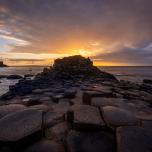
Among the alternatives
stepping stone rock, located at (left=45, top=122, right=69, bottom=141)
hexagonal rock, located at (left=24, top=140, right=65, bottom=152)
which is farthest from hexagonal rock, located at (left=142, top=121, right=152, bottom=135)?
hexagonal rock, located at (left=24, top=140, right=65, bottom=152)

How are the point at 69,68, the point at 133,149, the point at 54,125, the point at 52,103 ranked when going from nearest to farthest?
the point at 133,149 < the point at 54,125 < the point at 52,103 < the point at 69,68

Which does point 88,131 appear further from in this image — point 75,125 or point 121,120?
point 121,120

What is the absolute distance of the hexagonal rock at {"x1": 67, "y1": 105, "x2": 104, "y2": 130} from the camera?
239 centimetres

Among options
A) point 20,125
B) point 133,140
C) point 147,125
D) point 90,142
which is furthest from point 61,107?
point 133,140

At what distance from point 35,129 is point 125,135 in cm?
119

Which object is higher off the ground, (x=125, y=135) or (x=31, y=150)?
(x=125, y=135)

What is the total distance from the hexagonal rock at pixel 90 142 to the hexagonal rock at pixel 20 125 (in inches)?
20.5

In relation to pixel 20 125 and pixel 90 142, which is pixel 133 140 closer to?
pixel 90 142

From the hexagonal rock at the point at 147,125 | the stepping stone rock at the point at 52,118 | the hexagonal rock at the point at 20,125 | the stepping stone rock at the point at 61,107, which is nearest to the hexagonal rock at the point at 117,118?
the hexagonal rock at the point at 147,125

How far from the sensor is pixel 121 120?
8.35ft

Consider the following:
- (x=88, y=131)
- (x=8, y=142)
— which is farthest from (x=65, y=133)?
(x=8, y=142)

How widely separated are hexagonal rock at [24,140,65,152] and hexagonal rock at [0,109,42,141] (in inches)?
7.2

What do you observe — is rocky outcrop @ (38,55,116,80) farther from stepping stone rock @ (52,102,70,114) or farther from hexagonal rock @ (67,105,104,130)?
hexagonal rock @ (67,105,104,130)

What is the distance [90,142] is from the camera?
2.11 m
